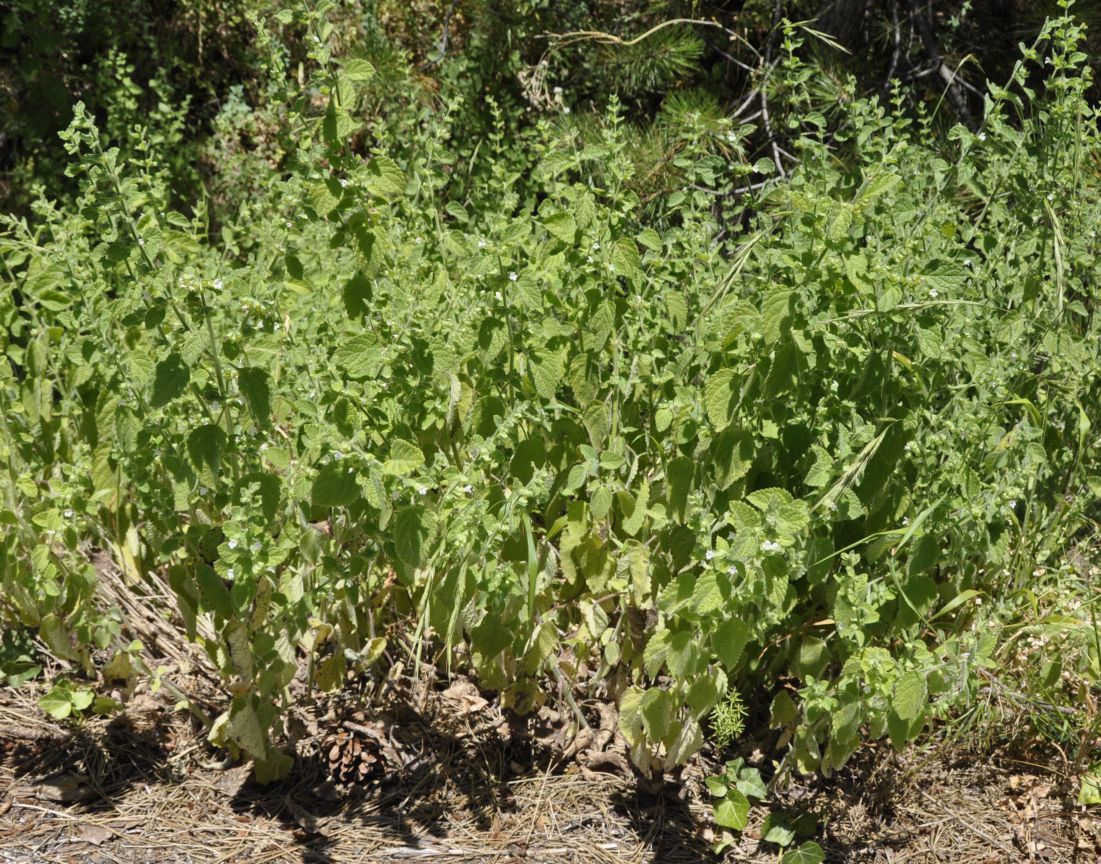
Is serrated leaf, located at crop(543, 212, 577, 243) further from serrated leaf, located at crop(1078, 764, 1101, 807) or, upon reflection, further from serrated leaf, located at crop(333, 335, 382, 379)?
serrated leaf, located at crop(1078, 764, 1101, 807)

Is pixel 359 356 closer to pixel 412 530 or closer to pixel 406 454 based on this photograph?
pixel 406 454

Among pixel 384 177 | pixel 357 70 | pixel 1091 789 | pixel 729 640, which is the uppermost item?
pixel 357 70

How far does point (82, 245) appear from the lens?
2.50 m

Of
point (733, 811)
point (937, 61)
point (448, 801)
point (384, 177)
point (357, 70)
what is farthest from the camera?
point (937, 61)

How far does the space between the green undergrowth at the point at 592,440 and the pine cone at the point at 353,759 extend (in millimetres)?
113

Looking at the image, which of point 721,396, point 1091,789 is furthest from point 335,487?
point 1091,789

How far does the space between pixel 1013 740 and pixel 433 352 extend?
139 centimetres

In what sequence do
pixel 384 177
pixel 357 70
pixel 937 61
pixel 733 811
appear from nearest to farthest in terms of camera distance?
pixel 357 70 → pixel 384 177 → pixel 733 811 → pixel 937 61

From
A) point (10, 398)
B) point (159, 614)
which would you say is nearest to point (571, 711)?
point (159, 614)

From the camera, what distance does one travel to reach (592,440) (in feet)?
7.14

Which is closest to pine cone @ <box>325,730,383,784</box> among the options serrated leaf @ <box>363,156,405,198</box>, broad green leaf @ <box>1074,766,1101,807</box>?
serrated leaf @ <box>363,156,405,198</box>

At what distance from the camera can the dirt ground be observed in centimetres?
208

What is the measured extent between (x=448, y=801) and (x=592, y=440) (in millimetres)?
739

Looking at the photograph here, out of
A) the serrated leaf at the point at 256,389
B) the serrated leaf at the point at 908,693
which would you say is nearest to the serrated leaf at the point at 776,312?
the serrated leaf at the point at 908,693
